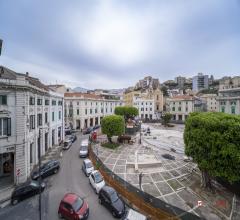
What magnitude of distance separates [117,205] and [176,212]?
4815 mm

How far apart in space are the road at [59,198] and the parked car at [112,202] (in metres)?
0.53

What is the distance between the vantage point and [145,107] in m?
82.4

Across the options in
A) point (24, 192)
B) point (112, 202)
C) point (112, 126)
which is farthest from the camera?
point (112, 126)

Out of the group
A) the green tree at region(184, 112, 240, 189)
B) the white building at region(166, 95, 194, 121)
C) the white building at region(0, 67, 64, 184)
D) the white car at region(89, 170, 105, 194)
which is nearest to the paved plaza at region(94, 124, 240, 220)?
the green tree at region(184, 112, 240, 189)

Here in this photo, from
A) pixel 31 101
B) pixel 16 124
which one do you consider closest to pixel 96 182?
pixel 16 124

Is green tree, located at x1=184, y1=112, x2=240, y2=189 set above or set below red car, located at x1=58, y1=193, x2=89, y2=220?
above

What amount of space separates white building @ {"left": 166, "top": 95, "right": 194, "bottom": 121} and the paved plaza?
1878 inches

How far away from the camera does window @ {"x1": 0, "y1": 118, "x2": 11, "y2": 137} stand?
1878 centimetres

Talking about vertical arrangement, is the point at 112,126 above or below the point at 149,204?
above

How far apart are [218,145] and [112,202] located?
34.4 feet

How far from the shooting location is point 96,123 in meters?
63.4

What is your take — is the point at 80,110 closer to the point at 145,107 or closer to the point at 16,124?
the point at 16,124

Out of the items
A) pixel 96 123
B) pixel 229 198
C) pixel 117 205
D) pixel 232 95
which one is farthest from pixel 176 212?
pixel 96 123

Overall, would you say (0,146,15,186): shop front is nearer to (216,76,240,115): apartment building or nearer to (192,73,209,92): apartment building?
(216,76,240,115): apartment building
